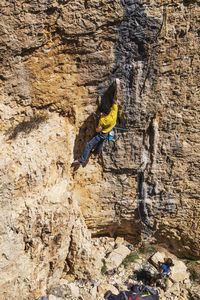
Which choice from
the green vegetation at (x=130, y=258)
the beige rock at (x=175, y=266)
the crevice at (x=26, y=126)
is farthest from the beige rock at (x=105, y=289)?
the crevice at (x=26, y=126)

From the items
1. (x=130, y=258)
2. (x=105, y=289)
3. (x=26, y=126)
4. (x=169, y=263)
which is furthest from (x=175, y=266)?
(x=26, y=126)

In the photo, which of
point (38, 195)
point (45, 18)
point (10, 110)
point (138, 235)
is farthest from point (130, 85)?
point (138, 235)

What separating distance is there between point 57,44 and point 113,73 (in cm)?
98

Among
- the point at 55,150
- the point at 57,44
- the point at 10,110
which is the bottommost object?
the point at 55,150

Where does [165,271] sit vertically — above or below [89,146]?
below

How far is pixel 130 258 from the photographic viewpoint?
5887 millimetres

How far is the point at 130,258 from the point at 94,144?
2.81 meters

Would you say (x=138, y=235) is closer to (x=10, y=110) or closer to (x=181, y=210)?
(x=181, y=210)

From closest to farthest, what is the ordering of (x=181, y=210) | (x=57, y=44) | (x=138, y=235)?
(x=57, y=44)
(x=181, y=210)
(x=138, y=235)

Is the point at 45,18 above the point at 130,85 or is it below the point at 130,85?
above

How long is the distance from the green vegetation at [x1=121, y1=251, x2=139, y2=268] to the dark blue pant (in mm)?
2549

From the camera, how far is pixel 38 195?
4.34 m

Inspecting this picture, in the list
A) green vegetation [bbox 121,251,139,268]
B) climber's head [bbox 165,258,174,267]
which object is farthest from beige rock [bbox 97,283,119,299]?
climber's head [bbox 165,258,174,267]

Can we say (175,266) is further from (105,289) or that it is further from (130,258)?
(105,289)
